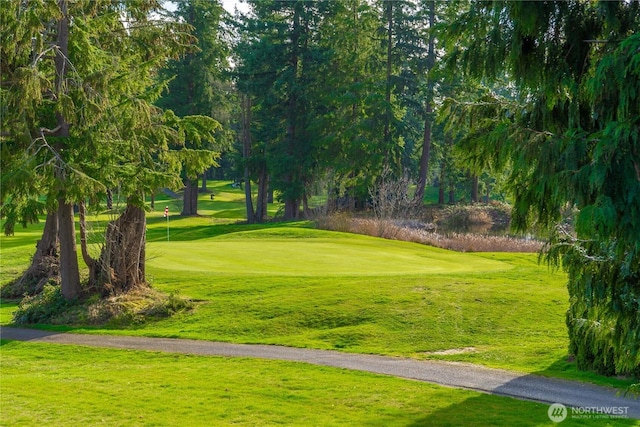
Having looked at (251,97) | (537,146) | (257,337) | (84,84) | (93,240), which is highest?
(251,97)

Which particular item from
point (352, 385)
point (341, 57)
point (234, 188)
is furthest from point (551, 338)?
point (234, 188)

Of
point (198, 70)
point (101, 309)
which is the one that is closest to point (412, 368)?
point (101, 309)

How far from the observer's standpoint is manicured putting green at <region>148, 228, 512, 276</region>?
980 inches

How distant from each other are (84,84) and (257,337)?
794 cm

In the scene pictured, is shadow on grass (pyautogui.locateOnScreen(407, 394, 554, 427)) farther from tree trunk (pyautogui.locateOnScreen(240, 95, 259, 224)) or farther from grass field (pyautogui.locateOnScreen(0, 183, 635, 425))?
tree trunk (pyautogui.locateOnScreen(240, 95, 259, 224))

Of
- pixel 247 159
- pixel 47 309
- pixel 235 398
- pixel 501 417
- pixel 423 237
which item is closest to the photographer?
pixel 501 417

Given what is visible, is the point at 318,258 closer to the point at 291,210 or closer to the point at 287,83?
the point at 287,83

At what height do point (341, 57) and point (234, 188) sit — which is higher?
point (341, 57)

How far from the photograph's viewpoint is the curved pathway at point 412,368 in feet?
40.7

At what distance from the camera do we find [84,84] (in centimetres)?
1880

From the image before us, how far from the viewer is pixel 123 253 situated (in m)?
21.2

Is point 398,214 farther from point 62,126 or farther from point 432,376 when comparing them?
point 432,376

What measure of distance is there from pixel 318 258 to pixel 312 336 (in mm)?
9664

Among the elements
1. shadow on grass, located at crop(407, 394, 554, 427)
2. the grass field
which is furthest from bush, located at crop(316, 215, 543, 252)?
shadow on grass, located at crop(407, 394, 554, 427)
